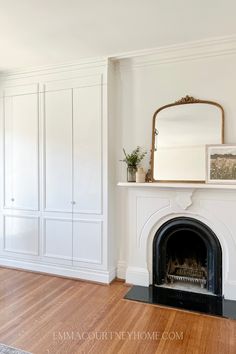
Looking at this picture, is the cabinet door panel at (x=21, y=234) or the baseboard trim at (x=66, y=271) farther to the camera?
the cabinet door panel at (x=21, y=234)

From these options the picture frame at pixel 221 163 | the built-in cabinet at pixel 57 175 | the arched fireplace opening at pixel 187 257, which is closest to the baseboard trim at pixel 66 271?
the built-in cabinet at pixel 57 175

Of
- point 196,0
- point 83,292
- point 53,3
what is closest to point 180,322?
point 83,292

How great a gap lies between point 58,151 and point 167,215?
63.1 inches

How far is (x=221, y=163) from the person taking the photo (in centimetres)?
283

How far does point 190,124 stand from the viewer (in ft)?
9.98

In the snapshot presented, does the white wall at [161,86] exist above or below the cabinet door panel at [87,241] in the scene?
above

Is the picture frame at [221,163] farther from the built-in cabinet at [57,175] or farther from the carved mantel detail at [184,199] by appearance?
the built-in cabinet at [57,175]

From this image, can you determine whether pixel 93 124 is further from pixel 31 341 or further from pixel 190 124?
pixel 31 341

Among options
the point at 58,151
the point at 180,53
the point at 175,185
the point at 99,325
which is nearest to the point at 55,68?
the point at 58,151

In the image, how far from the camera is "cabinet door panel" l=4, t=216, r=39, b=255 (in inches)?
146

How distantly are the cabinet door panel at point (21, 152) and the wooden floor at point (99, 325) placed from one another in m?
1.21

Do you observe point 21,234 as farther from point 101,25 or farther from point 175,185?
point 101,25

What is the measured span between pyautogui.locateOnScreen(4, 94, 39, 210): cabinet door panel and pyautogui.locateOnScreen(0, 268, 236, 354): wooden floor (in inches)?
47.8

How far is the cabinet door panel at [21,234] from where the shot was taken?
12.2 feet
